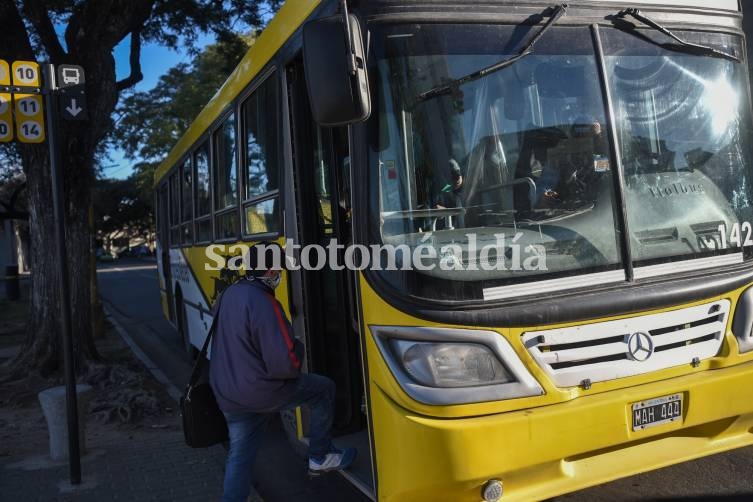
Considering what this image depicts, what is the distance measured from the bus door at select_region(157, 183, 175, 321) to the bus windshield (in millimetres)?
7585

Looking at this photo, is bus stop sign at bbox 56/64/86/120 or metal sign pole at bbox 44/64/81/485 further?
bus stop sign at bbox 56/64/86/120

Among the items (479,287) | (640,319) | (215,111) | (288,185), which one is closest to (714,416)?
(640,319)

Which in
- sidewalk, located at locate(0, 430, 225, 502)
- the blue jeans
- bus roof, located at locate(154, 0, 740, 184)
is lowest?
sidewalk, located at locate(0, 430, 225, 502)

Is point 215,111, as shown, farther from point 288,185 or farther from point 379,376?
point 379,376

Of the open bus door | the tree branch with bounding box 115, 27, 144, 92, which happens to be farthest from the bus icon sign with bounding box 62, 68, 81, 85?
the tree branch with bounding box 115, 27, 144, 92

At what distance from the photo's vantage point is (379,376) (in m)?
3.09

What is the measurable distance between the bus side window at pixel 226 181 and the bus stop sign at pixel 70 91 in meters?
1.17

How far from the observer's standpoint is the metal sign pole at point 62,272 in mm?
4680

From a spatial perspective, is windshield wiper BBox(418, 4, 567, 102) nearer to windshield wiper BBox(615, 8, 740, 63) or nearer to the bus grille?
windshield wiper BBox(615, 8, 740, 63)

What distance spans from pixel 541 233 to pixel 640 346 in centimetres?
73

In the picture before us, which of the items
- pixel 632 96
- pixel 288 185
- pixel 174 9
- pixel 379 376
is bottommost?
pixel 379 376

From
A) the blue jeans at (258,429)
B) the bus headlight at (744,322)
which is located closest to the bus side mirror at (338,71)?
the blue jeans at (258,429)

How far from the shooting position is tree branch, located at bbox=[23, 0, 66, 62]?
337 inches

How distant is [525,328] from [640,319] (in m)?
0.62
